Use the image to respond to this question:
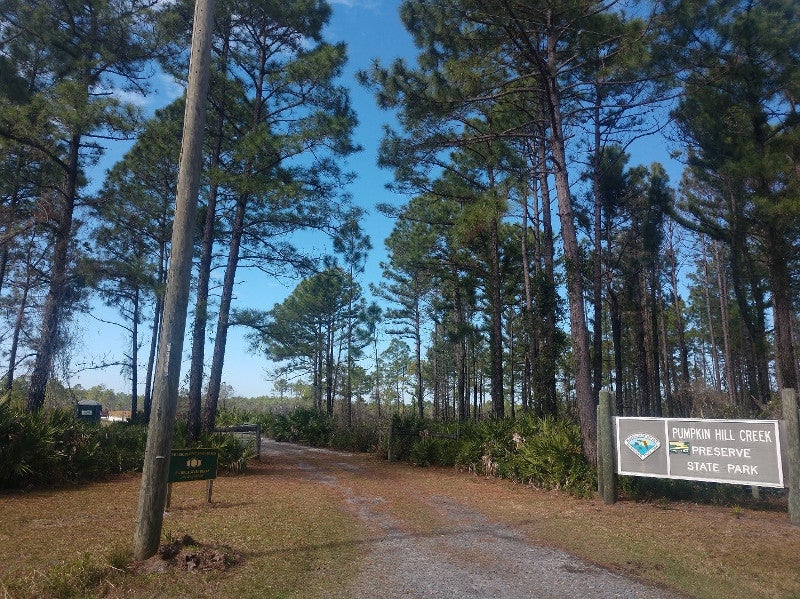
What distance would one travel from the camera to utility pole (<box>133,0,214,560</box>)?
4.94 meters

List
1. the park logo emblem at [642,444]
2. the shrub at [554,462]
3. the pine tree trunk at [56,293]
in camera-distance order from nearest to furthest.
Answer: the park logo emblem at [642,444] < the shrub at [554,462] < the pine tree trunk at [56,293]

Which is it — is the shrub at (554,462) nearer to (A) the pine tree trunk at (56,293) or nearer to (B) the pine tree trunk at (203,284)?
(B) the pine tree trunk at (203,284)

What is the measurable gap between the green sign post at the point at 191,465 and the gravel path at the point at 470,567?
2137mm

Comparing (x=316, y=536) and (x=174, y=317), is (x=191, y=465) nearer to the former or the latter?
(x=316, y=536)

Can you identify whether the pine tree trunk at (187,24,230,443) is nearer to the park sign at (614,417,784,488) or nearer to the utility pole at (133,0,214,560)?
the utility pole at (133,0,214,560)

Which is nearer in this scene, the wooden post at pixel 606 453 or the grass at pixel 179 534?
the grass at pixel 179 534

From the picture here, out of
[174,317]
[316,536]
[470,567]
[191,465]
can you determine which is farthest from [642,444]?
[174,317]

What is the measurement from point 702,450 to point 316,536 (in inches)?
215

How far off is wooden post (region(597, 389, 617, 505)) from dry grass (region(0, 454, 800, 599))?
0.95 ft

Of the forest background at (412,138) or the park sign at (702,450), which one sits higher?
the forest background at (412,138)

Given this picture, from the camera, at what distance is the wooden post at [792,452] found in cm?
700

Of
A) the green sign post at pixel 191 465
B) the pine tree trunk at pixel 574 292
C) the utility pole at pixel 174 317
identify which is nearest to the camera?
the utility pole at pixel 174 317

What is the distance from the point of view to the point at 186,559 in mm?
4770

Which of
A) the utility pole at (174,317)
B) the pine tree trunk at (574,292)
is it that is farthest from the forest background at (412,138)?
the utility pole at (174,317)
